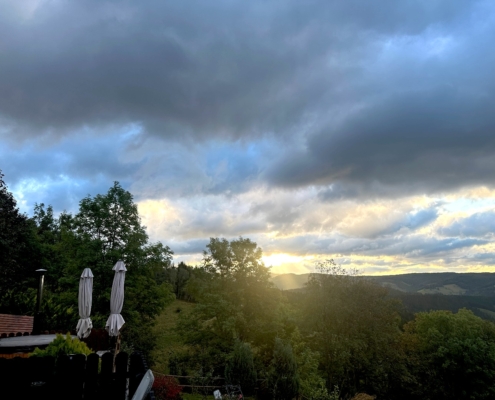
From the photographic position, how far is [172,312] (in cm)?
3656

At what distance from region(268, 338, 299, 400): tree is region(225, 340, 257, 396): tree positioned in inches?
37.3

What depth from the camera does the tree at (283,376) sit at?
15961 mm

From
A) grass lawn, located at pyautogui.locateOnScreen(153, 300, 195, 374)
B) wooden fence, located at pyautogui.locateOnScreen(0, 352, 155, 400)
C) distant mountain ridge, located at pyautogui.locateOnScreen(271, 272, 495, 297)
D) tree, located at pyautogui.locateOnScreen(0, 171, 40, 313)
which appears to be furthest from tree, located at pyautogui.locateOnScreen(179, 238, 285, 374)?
distant mountain ridge, located at pyautogui.locateOnScreen(271, 272, 495, 297)

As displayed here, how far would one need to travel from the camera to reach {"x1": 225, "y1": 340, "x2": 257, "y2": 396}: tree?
16516 mm

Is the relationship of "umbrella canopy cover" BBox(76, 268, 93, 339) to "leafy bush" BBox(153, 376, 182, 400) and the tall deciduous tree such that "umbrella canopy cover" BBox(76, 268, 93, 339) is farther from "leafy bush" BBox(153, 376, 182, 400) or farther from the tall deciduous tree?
the tall deciduous tree

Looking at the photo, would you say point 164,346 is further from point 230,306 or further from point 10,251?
point 10,251

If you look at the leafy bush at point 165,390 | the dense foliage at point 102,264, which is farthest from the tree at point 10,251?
the leafy bush at point 165,390

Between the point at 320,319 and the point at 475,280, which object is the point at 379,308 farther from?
→ the point at 475,280

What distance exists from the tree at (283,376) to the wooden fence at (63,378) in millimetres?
12198

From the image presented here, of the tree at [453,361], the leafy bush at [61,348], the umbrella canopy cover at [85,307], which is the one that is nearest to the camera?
the leafy bush at [61,348]

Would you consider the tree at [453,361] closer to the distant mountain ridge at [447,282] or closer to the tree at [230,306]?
the tree at [230,306]

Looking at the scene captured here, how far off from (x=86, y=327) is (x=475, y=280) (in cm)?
19999

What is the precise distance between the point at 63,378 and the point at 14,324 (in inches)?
532

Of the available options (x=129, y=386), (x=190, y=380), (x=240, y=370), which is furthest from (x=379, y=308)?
(x=129, y=386)
